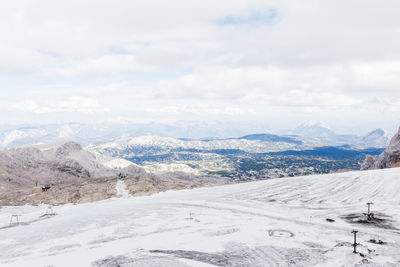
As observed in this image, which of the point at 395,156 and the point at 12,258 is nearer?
the point at 12,258

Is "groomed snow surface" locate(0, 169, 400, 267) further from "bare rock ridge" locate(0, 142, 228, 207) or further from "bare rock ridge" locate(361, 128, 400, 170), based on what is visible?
"bare rock ridge" locate(361, 128, 400, 170)

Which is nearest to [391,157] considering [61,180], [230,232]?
[230,232]

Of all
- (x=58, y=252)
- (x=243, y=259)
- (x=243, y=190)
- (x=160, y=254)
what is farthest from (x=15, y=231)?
(x=243, y=190)

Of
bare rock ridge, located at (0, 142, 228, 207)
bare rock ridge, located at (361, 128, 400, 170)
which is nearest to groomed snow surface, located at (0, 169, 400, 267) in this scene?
bare rock ridge, located at (0, 142, 228, 207)

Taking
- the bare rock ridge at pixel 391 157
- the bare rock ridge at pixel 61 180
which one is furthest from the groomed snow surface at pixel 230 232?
the bare rock ridge at pixel 391 157

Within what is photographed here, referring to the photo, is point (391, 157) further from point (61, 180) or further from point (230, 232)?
point (61, 180)

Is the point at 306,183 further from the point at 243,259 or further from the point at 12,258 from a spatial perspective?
the point at 12,258
